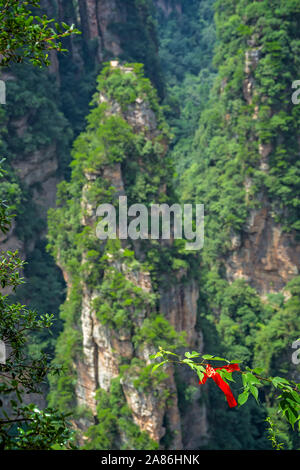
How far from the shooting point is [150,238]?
52.7ft

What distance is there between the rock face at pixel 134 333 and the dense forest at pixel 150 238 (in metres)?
0.05

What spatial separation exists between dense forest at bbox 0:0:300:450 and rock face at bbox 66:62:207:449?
5cm

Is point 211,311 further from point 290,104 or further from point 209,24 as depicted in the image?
point 209,24

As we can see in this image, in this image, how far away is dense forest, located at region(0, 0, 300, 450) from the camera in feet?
50.6

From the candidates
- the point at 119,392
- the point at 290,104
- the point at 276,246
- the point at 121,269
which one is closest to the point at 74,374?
the point at 119,392

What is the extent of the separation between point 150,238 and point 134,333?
291cm

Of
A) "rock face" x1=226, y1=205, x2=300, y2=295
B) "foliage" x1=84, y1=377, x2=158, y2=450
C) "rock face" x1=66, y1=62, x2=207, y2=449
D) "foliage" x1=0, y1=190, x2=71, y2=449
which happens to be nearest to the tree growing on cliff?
"foliage" x1=0, y1=190, x2=71, y2=449

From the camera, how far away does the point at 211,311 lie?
24.7 m

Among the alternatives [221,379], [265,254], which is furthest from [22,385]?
[265,254]

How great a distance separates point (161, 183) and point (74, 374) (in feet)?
22.6

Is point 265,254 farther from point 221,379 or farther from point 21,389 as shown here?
point 221,379

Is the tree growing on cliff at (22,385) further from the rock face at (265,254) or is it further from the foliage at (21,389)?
the rock face at (265,254)

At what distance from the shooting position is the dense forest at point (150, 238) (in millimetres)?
15414

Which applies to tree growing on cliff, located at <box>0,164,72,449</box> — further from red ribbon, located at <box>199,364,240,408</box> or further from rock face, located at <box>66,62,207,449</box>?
rock face, located at <box>66,62,207,449</box>
